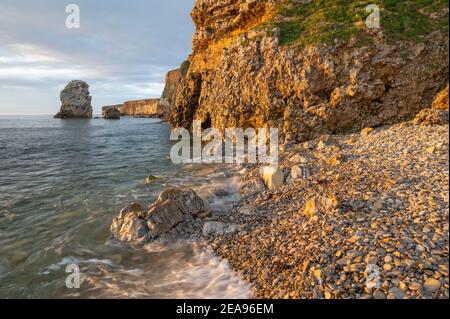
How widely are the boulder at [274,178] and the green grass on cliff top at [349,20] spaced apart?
→ 1222cm

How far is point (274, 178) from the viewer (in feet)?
40.6

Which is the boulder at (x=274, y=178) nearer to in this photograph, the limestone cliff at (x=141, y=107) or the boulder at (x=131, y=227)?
the boulder at (x=131, y=227)

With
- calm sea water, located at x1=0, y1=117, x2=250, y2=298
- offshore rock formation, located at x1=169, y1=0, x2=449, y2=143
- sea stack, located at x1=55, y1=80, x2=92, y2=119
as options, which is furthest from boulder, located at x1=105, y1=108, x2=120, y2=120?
calm sea water, located at x1=0, y1=117, x2=250, y2=298

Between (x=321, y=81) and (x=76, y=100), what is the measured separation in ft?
438

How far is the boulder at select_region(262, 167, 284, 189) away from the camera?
40.1ft

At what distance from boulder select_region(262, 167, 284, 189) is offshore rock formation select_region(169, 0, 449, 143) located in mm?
8347

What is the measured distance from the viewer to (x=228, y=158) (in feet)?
67.7

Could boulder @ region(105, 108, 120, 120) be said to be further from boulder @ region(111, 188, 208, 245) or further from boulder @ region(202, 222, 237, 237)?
boulder @ region(202, 222, 237, 237)

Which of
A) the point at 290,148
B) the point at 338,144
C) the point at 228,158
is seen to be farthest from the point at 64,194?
the point at 338,144

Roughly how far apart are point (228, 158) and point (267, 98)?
5963 millimetres

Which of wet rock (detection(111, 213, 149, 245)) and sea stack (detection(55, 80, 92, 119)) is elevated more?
sea stack (detection(55, 80, 92, 119))

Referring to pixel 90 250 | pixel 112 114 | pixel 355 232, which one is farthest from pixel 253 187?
pixel 112 114
